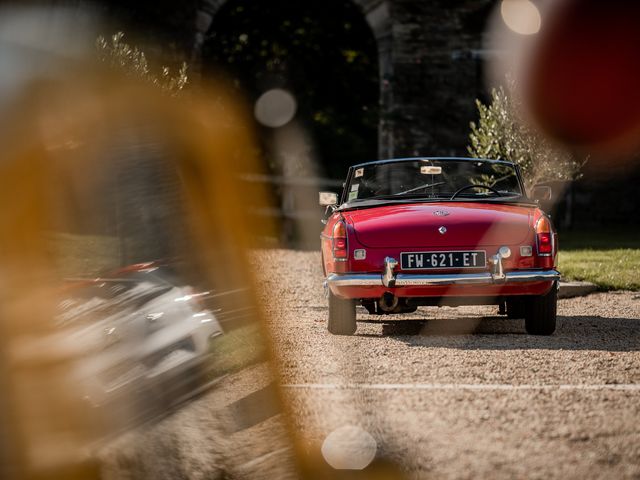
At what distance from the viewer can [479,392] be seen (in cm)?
516

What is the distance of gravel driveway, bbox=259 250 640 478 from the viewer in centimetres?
390

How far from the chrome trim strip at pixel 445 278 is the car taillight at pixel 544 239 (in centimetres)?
15

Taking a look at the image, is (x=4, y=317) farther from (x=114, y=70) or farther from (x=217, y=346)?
(x=114, y=70)

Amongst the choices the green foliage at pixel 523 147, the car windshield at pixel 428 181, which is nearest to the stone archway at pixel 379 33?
the green foliage at pixel 523 147

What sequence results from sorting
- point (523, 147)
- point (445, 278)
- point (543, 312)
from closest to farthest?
point (445, 278) → point (543, 312) → point (523, 147)

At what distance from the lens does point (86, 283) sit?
5.24m

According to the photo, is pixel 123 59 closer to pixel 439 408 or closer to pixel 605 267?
pixel 605 267

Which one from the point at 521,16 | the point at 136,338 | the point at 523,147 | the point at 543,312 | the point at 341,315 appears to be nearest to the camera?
the point at 136,338

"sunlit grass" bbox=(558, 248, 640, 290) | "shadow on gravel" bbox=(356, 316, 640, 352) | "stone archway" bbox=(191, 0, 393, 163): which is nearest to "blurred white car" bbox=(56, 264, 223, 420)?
"shadow on gravel" bbox=(356, 316, 640, 352)

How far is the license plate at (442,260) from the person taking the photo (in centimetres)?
716

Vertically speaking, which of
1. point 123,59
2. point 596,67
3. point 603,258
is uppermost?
point 123,59

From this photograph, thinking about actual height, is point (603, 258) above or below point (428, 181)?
below

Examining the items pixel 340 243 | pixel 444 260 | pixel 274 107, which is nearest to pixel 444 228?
pixel 444 260

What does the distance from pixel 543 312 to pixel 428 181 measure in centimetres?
159
